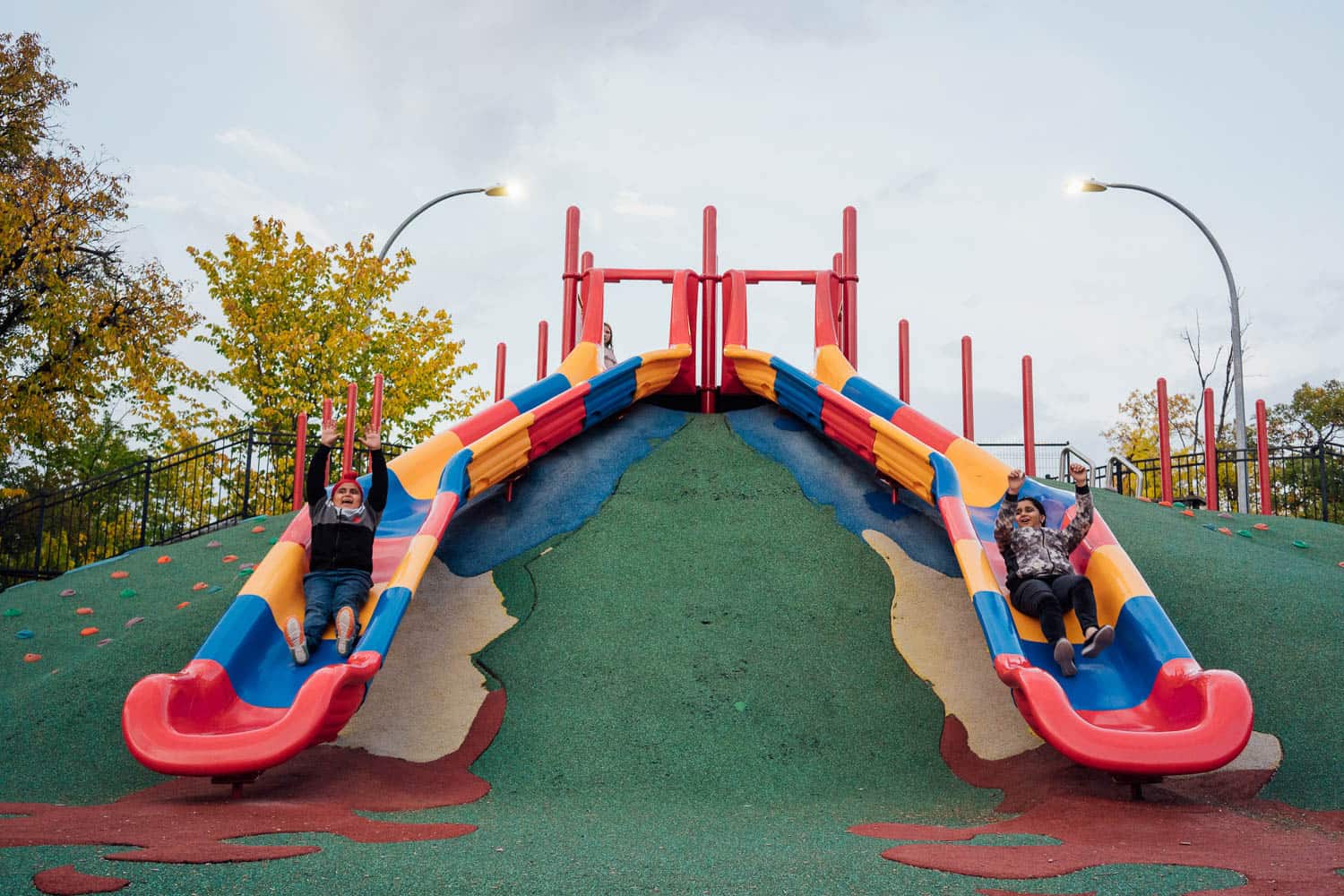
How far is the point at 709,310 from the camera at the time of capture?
12188mm

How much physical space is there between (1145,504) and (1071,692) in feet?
18.7

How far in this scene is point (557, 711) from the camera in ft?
18.6

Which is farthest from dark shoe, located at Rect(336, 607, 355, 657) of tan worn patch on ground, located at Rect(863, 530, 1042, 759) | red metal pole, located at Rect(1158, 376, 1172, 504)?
red metal pole, located at Rect(1158, 376, 1172, 504)

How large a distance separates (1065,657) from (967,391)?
22.5 ft

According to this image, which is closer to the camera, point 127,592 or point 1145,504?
point 127,592

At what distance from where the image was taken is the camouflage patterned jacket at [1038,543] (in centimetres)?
615

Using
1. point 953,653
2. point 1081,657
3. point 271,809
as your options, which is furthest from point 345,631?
point 1081,657

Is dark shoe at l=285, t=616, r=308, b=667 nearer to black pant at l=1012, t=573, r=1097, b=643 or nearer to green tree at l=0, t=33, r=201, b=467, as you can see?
black pant at l=1012, t=573, r=1097, b=643

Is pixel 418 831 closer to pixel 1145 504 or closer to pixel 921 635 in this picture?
pixel 921 635

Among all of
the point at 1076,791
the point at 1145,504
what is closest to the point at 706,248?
the point at 1145,504

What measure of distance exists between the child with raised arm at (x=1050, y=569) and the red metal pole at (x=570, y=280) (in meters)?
7.08

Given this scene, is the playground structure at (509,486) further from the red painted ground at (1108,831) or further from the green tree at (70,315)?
the green tree at (70,315)

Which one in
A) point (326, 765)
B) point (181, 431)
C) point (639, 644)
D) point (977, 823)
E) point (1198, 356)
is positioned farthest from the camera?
point (1198, 356)

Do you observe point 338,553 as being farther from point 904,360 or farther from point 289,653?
point 904,360
